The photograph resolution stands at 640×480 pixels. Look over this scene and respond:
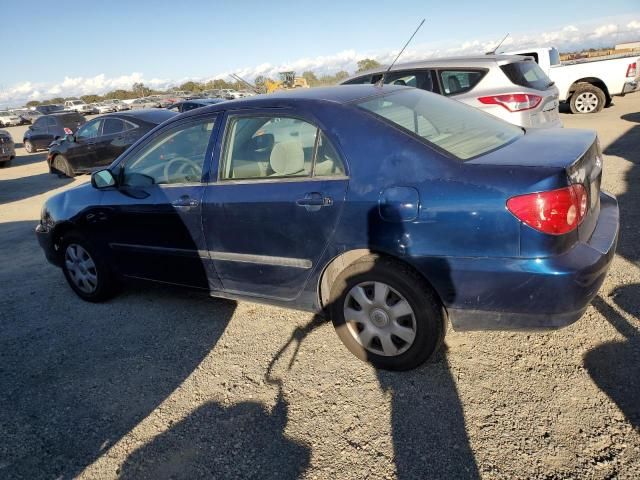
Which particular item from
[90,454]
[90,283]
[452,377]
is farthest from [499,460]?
[90,283]

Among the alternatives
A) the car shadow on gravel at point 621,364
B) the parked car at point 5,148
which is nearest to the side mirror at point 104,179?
the car shadow on gravel at point 621,364

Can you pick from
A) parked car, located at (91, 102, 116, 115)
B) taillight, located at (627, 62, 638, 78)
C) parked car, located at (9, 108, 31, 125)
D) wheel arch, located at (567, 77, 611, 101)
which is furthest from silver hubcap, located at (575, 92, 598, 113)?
parked car, located at (9, 108, 31, 125)

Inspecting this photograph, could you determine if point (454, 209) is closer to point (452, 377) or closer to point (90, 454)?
point (452, 377)

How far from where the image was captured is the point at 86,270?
14.1ft

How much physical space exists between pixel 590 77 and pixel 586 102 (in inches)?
26.3

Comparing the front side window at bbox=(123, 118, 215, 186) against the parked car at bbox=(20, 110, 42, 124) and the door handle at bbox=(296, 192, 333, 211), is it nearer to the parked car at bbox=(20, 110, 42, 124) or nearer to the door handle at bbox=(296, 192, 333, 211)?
the door handle at bbox=(296, 192, 333, 211)

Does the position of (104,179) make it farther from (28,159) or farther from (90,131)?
(28,159)

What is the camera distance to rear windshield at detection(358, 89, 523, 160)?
2737 millimetres

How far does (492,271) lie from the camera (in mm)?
2381

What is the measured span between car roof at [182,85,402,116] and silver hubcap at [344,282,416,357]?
118cm

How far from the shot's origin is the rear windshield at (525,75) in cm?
652

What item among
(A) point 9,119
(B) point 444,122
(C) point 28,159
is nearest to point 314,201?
(B) point 444,122

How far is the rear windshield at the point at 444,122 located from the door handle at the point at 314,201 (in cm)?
59

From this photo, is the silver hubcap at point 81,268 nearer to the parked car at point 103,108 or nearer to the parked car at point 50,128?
the parked car at point 50,128
